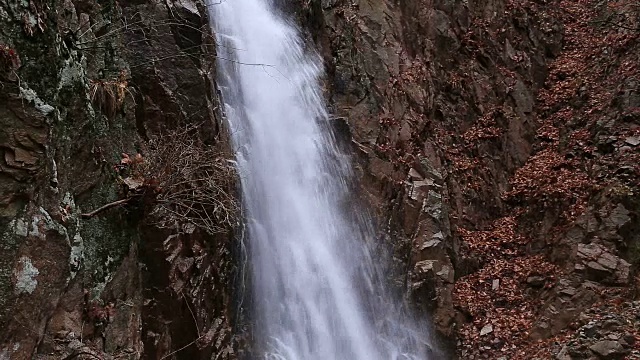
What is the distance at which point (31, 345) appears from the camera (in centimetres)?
349

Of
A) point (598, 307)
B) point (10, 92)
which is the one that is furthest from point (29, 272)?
point (598, 307)

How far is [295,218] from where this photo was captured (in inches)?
332

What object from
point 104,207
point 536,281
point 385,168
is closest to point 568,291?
point 536,281

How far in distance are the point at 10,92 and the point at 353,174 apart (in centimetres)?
693

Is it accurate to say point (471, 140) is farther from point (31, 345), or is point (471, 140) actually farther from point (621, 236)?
point (31, 345)

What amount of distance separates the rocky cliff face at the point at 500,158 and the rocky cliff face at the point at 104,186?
4.13 metres

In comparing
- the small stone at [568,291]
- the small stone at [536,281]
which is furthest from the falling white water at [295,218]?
the small stone at [568,291]

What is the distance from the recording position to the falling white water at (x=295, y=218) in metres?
7.45

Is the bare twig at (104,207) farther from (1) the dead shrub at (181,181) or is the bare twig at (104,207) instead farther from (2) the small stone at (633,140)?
(2) the small stone at (633,140)

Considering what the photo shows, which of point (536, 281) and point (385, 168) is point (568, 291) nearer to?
point (536, 281)

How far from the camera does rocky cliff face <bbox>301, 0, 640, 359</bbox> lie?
8.61 m

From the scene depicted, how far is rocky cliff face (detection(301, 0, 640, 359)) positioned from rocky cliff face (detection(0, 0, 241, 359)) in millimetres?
4134

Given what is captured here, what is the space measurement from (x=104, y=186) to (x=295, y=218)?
389 cm

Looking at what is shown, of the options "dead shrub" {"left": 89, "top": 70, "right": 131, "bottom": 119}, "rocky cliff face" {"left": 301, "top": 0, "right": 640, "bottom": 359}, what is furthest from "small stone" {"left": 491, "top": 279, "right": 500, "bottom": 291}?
"dead shrub" {"left": 89, "top": 70, "right": 131, "bottom": 119}
